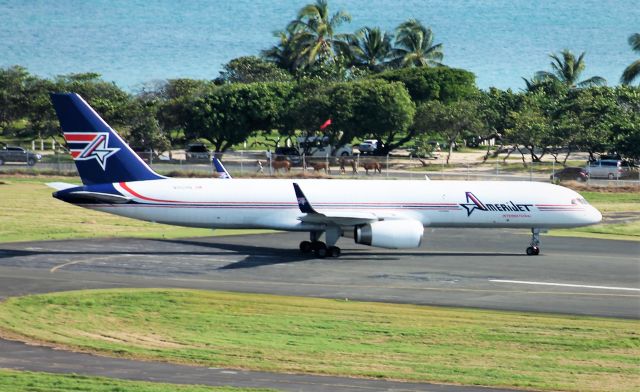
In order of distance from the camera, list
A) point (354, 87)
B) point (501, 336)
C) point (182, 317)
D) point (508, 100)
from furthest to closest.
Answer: point (508, 100) → point (354, 87) → point (182, 317) → point (501, 336)

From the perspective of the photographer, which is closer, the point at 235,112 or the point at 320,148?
the point at 235,112

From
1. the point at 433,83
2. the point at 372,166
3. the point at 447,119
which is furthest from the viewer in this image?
the point at 433,83

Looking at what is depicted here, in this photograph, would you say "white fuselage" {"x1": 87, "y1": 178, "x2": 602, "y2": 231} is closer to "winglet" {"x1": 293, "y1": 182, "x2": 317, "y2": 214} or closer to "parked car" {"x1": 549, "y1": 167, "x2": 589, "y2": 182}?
"winglet" {"x1": 293, "y1": 182, "x2": 317, "y2": 214}

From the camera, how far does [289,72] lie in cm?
17862

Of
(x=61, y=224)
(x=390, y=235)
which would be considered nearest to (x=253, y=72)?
(x=61, y=224)

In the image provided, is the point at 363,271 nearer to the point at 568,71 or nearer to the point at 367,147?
the point at 367,147

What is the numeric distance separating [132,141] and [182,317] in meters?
94.6

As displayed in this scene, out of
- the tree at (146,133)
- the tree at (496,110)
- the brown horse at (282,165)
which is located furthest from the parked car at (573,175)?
the tree at (146,133)

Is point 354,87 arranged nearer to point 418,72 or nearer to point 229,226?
point 418,72

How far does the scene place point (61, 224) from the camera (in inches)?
2309

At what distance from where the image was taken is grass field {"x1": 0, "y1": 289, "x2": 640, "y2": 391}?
25.6 metres

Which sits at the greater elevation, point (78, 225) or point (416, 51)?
point (416, 51)

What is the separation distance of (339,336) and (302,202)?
15122 millimetres

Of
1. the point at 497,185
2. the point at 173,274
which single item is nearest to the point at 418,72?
the point at 497,185
